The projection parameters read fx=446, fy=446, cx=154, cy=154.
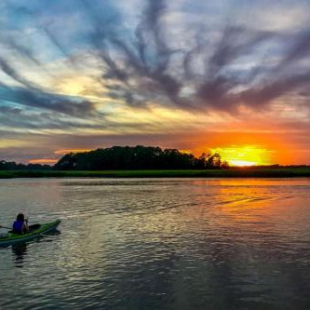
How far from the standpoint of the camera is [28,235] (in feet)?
Result: 91.6

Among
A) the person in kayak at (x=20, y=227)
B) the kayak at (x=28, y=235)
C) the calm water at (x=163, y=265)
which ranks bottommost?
the calm water at (x=163, y=265)

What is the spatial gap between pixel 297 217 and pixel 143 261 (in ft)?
70.4

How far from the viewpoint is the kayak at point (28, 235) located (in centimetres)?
2612

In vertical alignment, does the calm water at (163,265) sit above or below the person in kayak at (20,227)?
below

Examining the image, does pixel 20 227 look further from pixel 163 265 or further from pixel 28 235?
pixel 163 265

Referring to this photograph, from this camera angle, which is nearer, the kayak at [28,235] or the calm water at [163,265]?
the calm water at [163,265]

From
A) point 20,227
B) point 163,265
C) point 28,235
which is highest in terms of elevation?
point 20,227

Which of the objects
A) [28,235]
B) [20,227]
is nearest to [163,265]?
[28,235]

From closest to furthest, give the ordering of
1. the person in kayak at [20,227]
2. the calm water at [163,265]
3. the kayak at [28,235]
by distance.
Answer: the calm water at [163,265], the kayak at [28,235], the person in kayak at [20,227]

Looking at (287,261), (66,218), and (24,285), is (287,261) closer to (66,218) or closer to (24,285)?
(24,285)

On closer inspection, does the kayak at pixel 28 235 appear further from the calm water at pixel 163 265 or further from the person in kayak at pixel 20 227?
the calm water at pixel 163 265

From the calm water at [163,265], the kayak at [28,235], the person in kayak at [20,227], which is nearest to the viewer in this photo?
the calm water at [163,265]

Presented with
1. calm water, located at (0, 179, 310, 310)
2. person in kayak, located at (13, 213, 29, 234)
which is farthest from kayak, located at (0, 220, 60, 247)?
calm water, located at (0, 179, 310, 310)

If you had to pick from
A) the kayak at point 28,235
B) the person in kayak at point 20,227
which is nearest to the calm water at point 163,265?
the kayak at point 28,235
